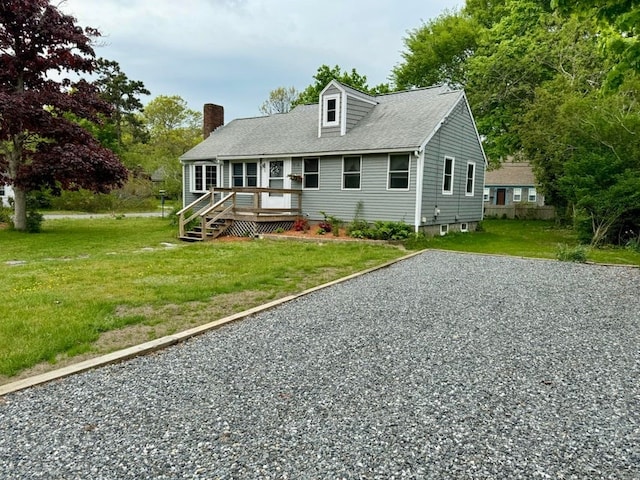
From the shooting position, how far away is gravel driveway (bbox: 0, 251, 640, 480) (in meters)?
2.35

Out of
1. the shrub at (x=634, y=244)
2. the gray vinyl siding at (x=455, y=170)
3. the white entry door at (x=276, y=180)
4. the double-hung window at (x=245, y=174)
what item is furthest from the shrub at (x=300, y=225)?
the shrub at (x=634, y=244)

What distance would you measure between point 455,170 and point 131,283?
38.8ft

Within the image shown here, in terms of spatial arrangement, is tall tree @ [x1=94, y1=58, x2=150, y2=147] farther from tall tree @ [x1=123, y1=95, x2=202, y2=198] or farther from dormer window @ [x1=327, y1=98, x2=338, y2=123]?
dormer window @ [x1=327, y1=98, x2=338, y2=123]

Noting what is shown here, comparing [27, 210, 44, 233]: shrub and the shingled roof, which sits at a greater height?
the shingled roof

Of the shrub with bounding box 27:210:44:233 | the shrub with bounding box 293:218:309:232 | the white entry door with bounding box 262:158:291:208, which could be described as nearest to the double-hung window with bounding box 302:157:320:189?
the white entry door with bounding box 262:158:291:208

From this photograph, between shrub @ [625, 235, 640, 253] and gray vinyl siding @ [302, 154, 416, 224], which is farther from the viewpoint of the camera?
gray vinyl siding @ [302, 154, 416, 224]

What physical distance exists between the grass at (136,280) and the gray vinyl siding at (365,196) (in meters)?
1.50

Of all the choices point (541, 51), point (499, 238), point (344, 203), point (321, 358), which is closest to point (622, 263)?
point (499, 238)

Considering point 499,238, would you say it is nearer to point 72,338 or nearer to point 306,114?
point 306,114

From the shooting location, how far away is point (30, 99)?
13078mm

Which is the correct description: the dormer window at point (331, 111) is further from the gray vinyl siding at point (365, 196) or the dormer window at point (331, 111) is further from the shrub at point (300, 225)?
the shrub at point (300, 225)

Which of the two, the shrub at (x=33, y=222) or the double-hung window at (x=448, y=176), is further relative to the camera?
the shrub at (x=33, y=222)

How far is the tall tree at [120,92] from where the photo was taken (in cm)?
4369

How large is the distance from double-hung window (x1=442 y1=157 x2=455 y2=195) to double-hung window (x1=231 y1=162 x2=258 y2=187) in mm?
7105
